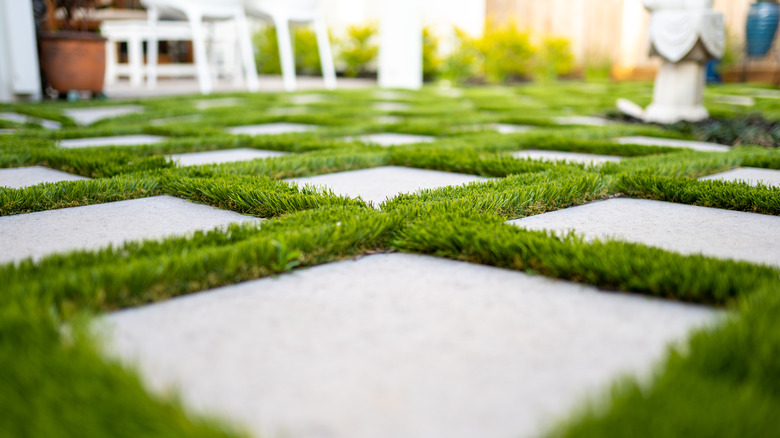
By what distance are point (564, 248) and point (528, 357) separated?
0.33 metres

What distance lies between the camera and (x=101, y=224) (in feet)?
4.11

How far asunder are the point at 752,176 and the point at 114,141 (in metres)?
2.13

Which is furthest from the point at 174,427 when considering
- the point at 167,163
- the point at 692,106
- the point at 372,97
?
the point at 372,97

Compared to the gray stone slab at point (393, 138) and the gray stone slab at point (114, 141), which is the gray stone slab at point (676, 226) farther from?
the gray stone slab at point (114, 141)

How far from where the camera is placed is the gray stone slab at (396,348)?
0.61m

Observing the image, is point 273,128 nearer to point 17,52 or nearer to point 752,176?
point 752,176

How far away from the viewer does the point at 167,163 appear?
184 centimetres

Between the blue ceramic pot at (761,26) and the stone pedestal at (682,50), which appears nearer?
the stone pedestal at (682,50)

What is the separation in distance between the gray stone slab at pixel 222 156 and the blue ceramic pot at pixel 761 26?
21.3ft

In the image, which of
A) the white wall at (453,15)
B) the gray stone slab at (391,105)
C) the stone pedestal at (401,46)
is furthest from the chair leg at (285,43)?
the white wall at (453,15)

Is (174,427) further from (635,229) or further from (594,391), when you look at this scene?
(635,229)

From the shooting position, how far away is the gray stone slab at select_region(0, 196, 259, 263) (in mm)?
1100

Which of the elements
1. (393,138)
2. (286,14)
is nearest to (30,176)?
(393,138)

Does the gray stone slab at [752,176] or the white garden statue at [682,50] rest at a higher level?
the white garden statue at [682,50]
